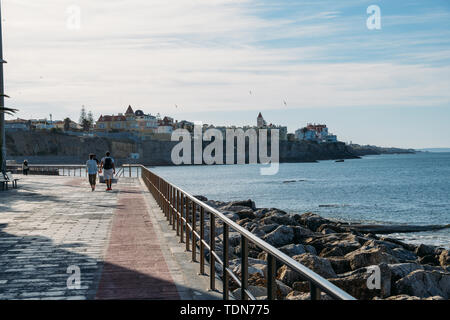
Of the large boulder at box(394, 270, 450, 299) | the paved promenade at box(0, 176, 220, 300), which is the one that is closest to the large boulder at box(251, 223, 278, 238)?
the paved promenade at box(0, 176, 220, 300)

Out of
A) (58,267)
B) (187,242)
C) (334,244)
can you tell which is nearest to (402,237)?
(334,244)

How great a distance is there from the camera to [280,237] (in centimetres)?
1627

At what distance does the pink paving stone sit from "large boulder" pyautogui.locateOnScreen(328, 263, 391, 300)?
3.25m

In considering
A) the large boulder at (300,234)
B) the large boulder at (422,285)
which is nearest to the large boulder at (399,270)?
the large boulder at (422,285)

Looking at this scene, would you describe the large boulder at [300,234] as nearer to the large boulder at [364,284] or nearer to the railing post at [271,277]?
the large boulder at [364,284]

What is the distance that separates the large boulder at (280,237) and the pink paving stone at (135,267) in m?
4.05

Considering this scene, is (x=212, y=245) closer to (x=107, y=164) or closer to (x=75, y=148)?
(x=107, y=164)

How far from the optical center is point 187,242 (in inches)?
374

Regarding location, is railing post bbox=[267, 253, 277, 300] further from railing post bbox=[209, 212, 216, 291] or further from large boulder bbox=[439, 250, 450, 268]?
large boulder bbox=[439, 250, 450, 268]
